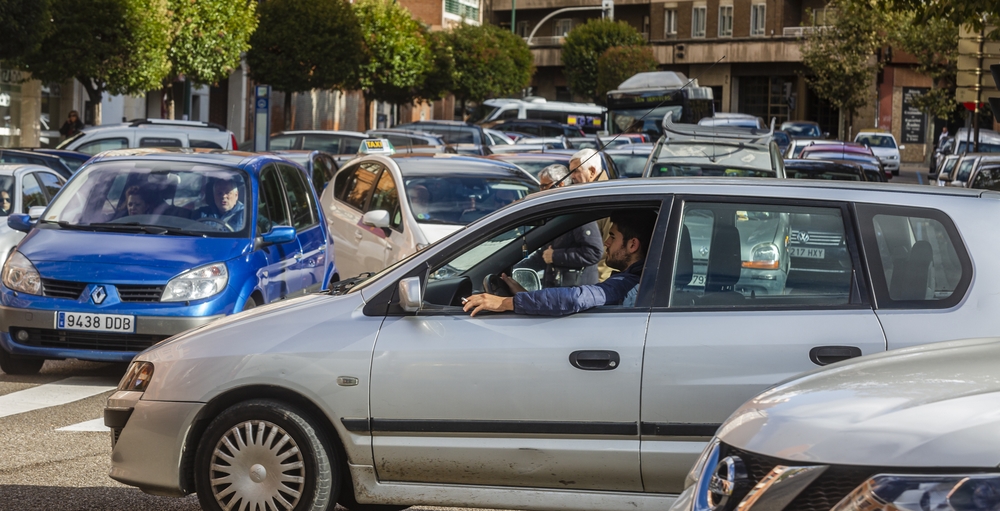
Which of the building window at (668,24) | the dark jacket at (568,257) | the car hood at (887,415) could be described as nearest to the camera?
the car hood at (887,415)

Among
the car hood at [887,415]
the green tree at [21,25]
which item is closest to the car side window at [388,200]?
the car hood at [887,415]

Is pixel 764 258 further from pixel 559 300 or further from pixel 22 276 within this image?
pixel 22 276

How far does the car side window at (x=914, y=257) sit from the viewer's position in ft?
15.9

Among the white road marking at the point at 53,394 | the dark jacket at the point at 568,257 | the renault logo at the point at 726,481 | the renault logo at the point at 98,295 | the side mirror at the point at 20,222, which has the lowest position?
the white road marking at the point at 53,394

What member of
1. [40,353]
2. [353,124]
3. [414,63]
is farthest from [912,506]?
[353,124]

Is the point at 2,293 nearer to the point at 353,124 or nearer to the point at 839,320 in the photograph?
the point at 839,320

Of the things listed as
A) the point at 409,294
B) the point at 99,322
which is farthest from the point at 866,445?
the point at 99,322

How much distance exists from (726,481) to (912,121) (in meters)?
65.7

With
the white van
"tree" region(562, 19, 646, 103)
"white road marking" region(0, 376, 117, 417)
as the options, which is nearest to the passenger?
"white road marking" region(0, 376, 117, 417)

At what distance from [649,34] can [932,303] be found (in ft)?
243

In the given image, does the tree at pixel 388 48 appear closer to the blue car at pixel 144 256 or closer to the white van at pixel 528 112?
the white van at pixel 528 112

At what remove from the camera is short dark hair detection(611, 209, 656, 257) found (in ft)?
17.1

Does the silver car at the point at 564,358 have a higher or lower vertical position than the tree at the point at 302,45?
lower

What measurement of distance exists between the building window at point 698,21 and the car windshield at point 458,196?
6436cm
